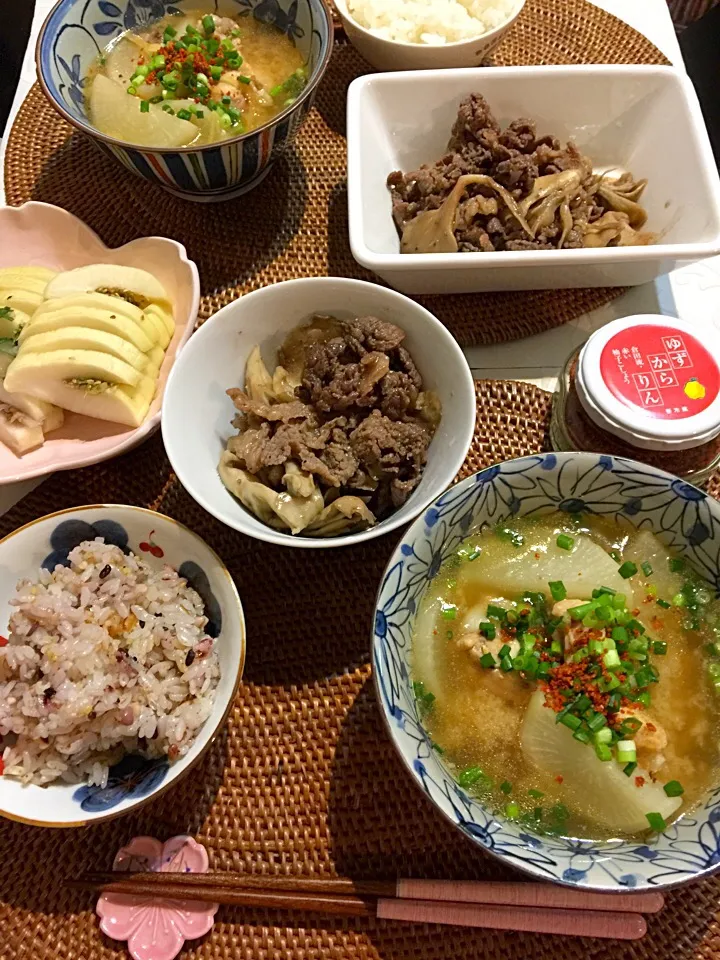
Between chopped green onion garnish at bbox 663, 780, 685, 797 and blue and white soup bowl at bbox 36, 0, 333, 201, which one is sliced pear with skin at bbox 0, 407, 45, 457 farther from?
chopped green onion garnish at bbox 663, 780, 685, 797

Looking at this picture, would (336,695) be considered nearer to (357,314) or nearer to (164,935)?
(164,935)

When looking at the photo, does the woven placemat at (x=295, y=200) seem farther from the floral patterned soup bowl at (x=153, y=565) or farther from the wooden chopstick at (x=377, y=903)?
the wooden chopstick at (x=377, y=903)

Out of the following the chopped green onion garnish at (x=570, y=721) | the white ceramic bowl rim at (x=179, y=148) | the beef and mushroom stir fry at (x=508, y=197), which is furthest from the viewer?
the beef and mushroom stir fry at (x=508, y=197)

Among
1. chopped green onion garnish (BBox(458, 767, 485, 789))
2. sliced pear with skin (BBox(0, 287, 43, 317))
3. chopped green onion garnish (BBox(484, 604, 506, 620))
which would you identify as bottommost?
chopped green onion garnish (BBox(458, 767, 485, 789))

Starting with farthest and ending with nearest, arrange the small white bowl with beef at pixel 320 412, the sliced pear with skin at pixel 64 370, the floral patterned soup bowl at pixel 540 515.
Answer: the sliced pear with skin at pixel 64 370 < the small white bowl with beef at pixel 320 412 < the floral patterned soup bowl at pixel 540 515

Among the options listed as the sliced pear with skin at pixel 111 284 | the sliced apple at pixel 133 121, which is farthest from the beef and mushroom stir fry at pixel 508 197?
the sliced pear with skin at pixel 111 284

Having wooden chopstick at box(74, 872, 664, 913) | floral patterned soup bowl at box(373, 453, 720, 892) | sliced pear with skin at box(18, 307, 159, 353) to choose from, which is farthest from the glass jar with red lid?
sliced pear with skin at box(18, 307, 159, 353)

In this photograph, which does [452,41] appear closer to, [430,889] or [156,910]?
[430,889]

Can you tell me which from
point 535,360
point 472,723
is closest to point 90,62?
point 535,360
